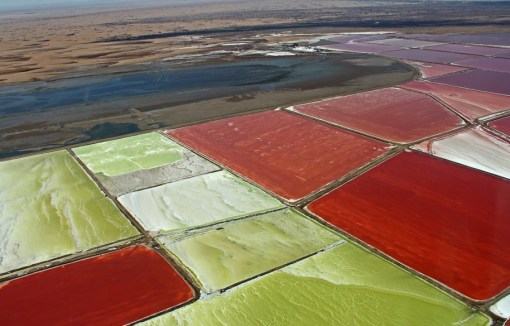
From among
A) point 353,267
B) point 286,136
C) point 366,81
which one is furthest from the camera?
point 366,81

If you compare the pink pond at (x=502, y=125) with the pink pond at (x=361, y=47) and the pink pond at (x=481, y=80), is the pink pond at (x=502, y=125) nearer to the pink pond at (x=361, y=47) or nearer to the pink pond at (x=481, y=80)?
the pink pond at (x=481, y=80)

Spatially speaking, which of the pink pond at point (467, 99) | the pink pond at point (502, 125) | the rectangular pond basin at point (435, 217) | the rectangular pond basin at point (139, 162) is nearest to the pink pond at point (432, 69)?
the pink pond at point (467, 99)

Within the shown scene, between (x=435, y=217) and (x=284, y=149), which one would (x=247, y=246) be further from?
(x=284, y=149)

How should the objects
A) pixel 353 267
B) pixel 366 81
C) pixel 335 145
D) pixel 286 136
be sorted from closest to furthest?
pixel 353 267, pixel 335 145, pixel 286 136, pixel 366 81

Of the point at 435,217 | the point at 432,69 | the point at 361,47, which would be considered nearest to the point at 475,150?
the point at 435,217

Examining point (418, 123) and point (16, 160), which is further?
point (418, 123)

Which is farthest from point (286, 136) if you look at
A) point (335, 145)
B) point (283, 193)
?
point (283, 193)

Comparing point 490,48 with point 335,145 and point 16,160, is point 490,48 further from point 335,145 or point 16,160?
point 16,160
